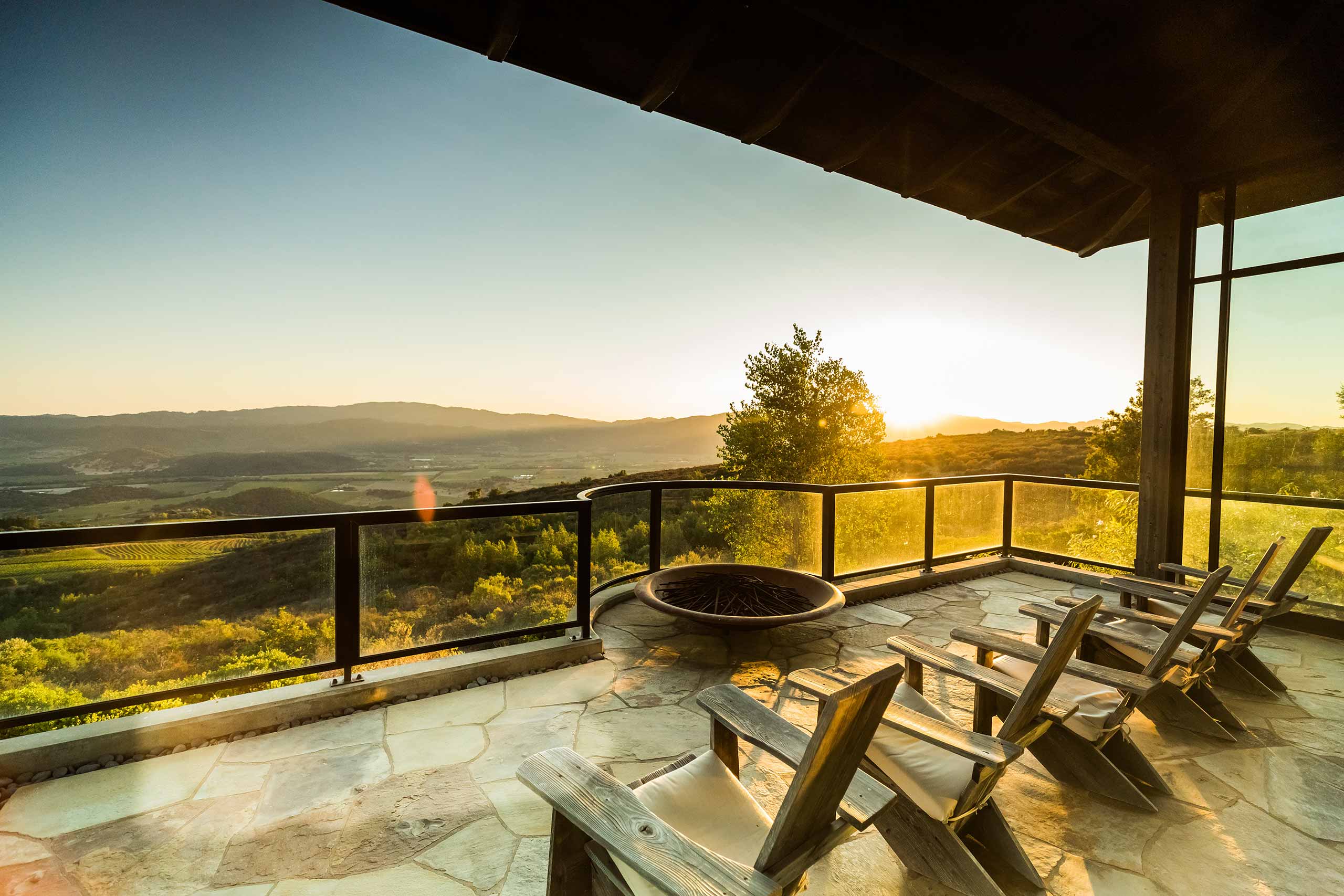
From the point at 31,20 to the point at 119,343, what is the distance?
27.6ft

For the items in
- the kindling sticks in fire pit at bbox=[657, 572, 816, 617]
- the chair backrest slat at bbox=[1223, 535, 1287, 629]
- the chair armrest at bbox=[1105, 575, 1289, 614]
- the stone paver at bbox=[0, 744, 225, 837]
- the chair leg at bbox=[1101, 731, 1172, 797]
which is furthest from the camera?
the kindling sticks in fire pit at bbox=[657, 572, 816, 617]

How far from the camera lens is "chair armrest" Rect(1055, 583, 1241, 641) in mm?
2637

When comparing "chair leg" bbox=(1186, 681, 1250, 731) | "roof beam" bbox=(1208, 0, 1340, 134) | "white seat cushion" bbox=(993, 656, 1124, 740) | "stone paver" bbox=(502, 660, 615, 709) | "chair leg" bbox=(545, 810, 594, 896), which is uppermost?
"roof beam" bbox=(1208, 0, 1340, 134)

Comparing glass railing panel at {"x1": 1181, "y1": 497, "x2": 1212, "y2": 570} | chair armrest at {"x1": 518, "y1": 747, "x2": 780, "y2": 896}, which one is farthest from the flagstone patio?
glass railing panel at {"x1": 1181, "y1": 497, "x2": 1212, "y2": 570}

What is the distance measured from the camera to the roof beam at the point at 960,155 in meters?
4.09

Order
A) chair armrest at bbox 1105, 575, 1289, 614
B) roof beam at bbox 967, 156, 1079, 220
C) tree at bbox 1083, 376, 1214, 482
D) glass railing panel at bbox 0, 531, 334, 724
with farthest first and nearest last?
tree at bbox 1083, 376, 1214, 482 → roof beam at bbox 967, 156, 1079, 220 → chair armrest at bbox 1105, 575, 1289, 614 → glass railing panel at bbox 0, 531, 334, 724

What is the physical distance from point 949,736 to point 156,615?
358 cm

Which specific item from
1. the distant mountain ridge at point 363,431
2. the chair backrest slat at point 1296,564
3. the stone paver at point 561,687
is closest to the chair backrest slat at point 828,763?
the stone paver at point 561,687

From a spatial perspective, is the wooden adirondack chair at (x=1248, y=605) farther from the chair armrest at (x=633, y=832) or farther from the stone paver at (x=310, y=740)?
the stone paver at (x=310, y=740)

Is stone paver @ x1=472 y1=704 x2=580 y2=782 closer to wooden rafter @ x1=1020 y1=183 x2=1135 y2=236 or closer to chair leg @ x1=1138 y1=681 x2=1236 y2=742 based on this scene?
chair leg @ x1=1138 y1=681 x2=1236 y2=742

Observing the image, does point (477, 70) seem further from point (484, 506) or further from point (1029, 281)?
point (1029, 281)

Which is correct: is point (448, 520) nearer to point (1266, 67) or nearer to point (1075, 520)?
point (1266, 67)

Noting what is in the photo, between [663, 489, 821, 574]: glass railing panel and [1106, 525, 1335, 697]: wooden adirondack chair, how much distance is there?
235 cm

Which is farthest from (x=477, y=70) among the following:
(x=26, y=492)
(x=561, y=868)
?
(x=561, y=868)
